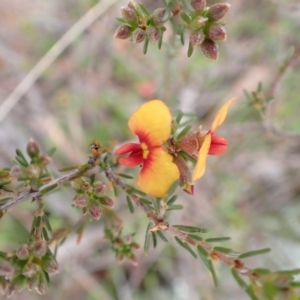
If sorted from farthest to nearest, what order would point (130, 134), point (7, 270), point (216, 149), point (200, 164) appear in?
point (130, 134), point (216, 149), point (7, 270), point (200, 164)

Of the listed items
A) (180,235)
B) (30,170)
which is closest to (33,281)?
(30,170)

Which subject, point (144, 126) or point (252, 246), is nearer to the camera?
point (144, 126)

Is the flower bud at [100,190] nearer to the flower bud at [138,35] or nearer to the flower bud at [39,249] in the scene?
the flower bud at [39,249]

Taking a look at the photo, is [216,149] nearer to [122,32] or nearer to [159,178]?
[159,178]

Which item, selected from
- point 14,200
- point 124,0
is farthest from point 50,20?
point 14,200

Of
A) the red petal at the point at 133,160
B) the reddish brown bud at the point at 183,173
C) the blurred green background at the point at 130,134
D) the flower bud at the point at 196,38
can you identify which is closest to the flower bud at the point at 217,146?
the reddish brown bud at the point at 183,173

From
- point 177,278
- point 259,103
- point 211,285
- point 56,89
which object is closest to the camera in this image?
point 259,103

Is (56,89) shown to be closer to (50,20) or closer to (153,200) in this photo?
(50,20)
